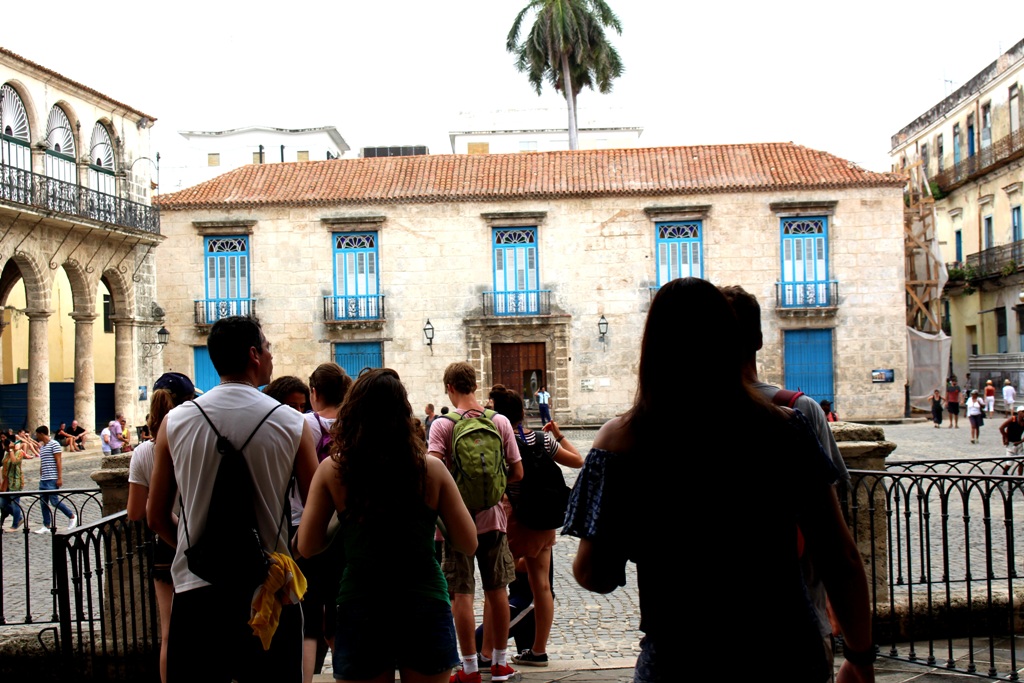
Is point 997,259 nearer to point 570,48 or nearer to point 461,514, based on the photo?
point 570,48

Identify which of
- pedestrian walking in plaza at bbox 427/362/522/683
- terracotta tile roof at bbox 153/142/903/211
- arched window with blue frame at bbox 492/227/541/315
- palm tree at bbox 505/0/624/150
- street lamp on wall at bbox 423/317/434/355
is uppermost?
palm tree at bbox 505/0/624/150

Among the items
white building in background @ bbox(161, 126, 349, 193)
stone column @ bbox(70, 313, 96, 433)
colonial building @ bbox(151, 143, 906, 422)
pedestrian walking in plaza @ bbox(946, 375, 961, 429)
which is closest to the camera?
stone column @ bbox(70, 313, 96, 433)

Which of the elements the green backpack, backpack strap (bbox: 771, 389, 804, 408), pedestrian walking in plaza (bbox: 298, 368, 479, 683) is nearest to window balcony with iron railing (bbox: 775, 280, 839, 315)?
the green backpack

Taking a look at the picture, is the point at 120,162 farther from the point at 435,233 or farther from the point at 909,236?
the point at 909,236

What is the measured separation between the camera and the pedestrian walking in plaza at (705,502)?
7.54 feet

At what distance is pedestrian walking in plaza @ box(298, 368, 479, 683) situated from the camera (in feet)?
11.3

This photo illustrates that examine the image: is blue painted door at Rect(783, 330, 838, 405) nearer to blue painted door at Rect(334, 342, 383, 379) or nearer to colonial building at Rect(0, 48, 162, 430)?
blue painted door at Rect(334, 342, 383, 379)

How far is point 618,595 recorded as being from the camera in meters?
7.78

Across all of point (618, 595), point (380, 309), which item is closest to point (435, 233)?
point (380, 309)

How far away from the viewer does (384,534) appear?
351 centimetres

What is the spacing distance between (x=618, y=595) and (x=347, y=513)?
4.65 m

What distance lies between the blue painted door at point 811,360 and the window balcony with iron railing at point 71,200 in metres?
18.5

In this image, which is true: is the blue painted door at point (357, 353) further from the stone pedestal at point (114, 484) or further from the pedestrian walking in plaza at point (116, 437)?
the stone pedestal at point (114, 484)

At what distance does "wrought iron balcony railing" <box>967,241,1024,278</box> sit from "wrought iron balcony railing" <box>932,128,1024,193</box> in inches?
118
